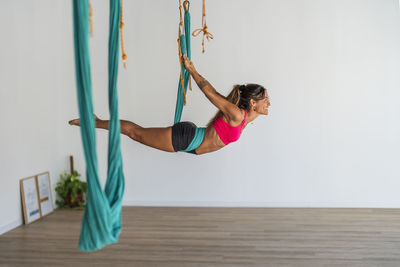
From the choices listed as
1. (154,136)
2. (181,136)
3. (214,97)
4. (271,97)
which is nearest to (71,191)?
(154,136)

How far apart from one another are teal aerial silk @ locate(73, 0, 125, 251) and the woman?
1.12 meters

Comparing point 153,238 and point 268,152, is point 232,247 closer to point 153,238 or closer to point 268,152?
point 153,238

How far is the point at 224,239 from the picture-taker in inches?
153

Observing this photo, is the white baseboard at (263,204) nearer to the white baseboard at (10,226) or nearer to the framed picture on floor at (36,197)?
the framed picture on floor at (36,197)

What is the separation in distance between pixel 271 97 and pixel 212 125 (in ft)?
7.31

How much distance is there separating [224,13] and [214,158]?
1.96m

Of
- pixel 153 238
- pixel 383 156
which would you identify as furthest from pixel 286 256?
pixel 383 156

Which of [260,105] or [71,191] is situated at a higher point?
[260,105]

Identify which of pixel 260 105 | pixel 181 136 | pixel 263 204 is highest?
pixel 260 105

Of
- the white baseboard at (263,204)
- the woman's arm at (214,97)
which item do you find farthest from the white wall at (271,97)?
the woman's arm at (214,97)

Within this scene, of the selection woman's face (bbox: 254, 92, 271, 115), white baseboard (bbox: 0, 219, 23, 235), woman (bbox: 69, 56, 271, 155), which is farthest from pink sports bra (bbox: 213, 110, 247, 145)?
white baseboard (bbox: 0, 219, 23, 235)

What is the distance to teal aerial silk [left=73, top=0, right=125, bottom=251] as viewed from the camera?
1.68 metres

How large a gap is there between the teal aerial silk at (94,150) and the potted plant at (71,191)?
356 cm

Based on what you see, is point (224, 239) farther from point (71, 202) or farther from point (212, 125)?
point (71, 202)
